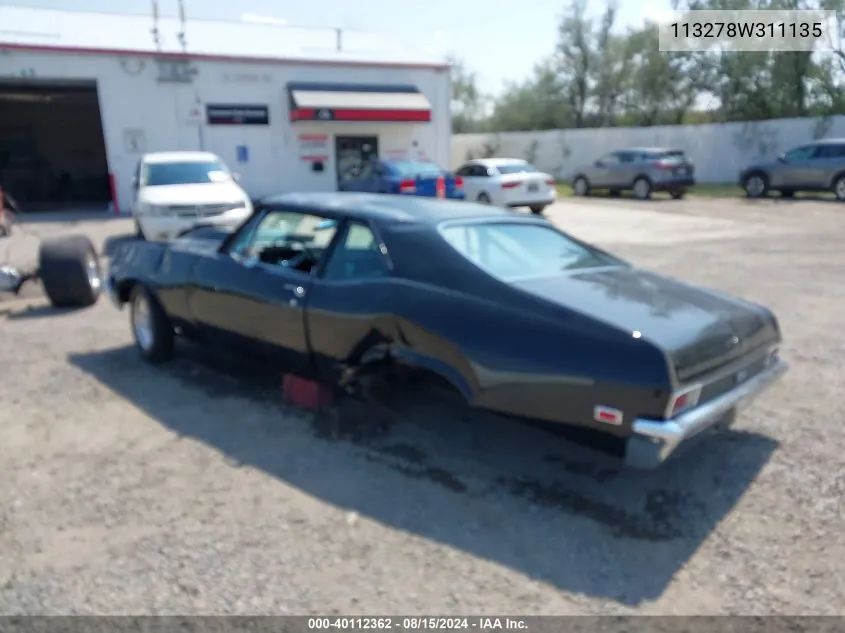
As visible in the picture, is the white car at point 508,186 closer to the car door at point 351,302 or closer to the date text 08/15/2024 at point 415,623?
the car door at point 351,302

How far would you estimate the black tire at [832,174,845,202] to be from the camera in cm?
1908

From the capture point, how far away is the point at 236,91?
21.0m

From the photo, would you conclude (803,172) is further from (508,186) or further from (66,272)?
(66,272)

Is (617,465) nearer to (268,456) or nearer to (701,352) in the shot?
(701,352)

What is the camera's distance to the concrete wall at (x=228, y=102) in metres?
19.4

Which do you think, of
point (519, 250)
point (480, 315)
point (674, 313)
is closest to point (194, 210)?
point (519, 250)

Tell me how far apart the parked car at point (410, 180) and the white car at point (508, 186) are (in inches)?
29.1

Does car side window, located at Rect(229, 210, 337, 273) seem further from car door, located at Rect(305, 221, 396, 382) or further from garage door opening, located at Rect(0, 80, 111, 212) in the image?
garage door opening, located at Rect(0, 80, 111, 212)

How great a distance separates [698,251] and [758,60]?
1035 inches

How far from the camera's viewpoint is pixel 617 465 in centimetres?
368

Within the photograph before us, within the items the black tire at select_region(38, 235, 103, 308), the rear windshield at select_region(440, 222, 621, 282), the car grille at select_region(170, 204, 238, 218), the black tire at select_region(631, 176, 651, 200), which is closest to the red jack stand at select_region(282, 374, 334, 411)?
the rear windshield at select_region(440, 222, 621, 282)

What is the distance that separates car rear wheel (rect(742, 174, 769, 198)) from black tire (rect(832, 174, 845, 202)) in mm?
1969

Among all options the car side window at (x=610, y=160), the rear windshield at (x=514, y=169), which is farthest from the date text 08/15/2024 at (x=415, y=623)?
the car side window at (x=610, y=160)

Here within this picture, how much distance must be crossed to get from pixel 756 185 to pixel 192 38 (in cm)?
1884
